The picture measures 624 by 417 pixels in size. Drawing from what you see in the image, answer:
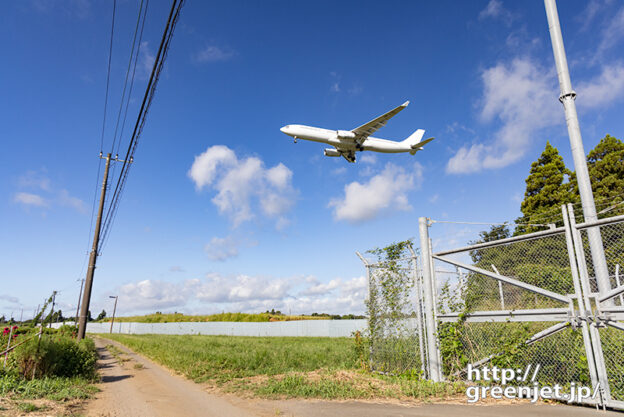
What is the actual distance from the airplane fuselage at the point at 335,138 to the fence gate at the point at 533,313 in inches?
300

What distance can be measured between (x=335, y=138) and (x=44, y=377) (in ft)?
40.0

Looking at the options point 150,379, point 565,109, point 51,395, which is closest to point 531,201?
point 565,109

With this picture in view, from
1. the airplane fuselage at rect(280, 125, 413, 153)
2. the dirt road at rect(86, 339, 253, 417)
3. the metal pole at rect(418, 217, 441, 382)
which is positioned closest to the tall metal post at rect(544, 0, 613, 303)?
the metal pole at rect(418, 217, 441, 382)

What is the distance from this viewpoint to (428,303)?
7562 mm

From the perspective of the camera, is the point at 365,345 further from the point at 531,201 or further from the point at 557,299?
the point at 531,201

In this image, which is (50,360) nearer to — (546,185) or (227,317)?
(546,185)

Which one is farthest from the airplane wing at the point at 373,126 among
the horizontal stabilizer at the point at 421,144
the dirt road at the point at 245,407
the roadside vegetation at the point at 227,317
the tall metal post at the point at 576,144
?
the roadside vegetation at the point at 227,317

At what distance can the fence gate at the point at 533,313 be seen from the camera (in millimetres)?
5359

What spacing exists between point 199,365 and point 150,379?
138 cm

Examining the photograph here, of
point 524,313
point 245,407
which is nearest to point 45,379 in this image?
point 245,407

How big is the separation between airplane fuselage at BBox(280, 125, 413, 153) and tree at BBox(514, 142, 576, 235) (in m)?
15.4

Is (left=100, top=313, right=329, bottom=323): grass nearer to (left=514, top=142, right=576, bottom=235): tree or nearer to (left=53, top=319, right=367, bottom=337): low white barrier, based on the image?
(left=53, top=319, right=367, bottom=337): low white barrier

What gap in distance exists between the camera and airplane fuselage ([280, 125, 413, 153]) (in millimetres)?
14766

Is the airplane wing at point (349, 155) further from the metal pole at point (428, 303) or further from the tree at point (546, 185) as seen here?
the tree at point (546, 185)
